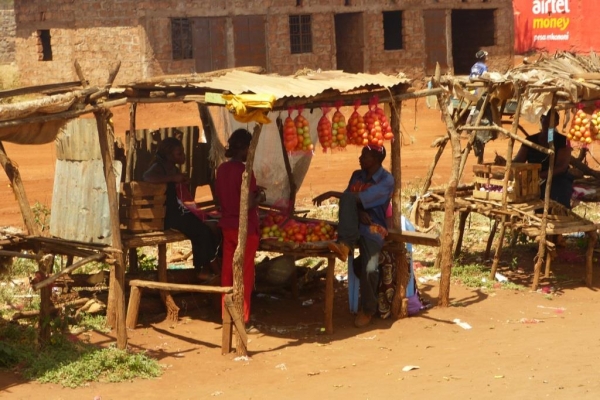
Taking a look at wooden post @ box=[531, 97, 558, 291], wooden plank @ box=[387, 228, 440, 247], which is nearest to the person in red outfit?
wooden plank @ box=[387, 228, 440, 247]

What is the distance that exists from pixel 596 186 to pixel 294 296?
4.33 m

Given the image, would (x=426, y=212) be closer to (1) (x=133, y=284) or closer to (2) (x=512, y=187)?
(2) (x=512, y=187)

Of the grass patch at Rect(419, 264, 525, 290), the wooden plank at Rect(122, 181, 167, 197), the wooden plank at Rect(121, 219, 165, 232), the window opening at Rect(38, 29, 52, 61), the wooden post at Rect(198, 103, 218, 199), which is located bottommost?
the grass patch at Rect(419, 264, 525, 290)

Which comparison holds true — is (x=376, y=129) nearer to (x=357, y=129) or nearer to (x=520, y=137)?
(x=357, y=129)

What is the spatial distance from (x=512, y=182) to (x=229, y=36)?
14.3 meters

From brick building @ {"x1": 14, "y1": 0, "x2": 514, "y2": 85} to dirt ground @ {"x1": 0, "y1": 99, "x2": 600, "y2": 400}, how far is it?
13.3 m

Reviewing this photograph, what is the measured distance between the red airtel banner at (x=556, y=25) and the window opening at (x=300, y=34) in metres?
8.91

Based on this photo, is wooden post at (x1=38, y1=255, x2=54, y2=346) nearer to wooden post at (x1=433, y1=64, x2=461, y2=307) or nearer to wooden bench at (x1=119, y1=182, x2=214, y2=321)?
wooden bench at (x1=119, y1=182, x2=214, y2=321)

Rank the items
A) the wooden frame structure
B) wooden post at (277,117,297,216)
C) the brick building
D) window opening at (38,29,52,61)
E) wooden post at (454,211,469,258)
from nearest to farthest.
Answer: the wooden frame structure, wooden post at (277,117,297,216), wooden post at (454,211,469,258), the brick building, window opening at (38,29,52,61)

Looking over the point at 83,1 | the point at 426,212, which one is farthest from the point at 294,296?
the point at 83,1

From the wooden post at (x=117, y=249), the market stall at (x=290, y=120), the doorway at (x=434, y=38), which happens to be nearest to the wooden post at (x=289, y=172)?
the market stall at (x=290, y=120)

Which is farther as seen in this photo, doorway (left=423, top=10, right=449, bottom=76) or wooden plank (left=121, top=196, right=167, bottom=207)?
doorway (left=423, top=10, right=449, bottom=76)

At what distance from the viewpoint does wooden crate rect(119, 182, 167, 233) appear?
9.91 meters

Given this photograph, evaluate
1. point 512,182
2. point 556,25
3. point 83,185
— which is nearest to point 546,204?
point 512,182
